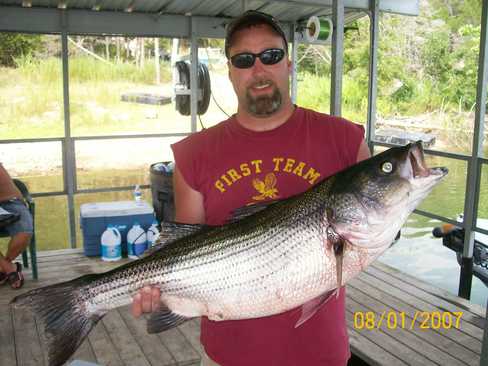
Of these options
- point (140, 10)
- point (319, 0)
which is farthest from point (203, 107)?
point (319, 0)

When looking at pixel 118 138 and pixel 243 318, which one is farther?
pixel 118 138

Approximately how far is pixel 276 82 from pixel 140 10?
6174 millimetres

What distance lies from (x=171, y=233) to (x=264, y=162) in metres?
0.52

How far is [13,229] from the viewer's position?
560cm

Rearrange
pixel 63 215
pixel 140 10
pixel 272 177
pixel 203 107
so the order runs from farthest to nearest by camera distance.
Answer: pixel 63 215 → pixel 203 107 → pixel 140 10 → pixel 272 177

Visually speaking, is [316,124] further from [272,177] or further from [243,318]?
[243,318]

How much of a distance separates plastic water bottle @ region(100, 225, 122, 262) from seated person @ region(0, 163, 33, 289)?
0.88 meters

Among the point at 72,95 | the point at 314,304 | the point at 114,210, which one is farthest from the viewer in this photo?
the point at 72,95

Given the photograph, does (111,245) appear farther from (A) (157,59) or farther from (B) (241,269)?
(B) (241,269)

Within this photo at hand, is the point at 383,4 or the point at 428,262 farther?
the point at 428,262

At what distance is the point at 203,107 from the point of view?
8680mm

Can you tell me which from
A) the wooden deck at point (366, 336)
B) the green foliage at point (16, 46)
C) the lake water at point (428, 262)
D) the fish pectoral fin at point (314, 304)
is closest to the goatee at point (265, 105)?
the fish pectoral fin at point (314, 304)
